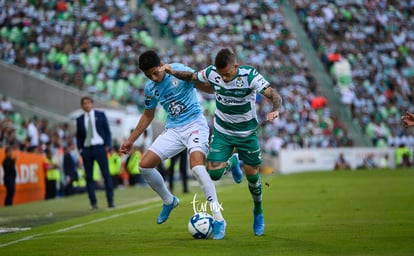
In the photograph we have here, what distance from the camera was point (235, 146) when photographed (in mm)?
12195

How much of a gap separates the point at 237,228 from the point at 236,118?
2.01 metres

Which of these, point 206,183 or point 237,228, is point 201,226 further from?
point 237,228

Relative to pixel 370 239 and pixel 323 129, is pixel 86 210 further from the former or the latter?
pixel 323 129

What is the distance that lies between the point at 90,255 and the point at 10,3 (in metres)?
33.7

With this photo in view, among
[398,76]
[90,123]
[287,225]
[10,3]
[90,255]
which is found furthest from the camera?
[398,76]

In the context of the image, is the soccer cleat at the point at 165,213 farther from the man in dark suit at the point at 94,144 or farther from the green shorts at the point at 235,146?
the man in dark suit at the point at 94,144

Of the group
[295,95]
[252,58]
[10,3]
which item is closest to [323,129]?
[295,95]

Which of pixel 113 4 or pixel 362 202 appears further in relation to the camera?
pixel 113 4

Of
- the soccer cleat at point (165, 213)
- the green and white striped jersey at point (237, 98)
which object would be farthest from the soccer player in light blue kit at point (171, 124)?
the green and white striped jersey at point (237, 98)

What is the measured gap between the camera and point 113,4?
45.7 meters

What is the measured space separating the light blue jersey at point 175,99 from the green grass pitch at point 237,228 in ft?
5.23

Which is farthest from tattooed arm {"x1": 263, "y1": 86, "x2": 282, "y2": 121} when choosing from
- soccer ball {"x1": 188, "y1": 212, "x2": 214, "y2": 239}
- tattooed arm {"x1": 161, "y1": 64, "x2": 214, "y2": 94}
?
soccer ball {"x1": 188, "y1": 212, "x2": 214, "y2": 239}

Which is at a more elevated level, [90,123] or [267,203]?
[90,123]

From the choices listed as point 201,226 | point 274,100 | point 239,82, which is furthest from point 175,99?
point 201,226
